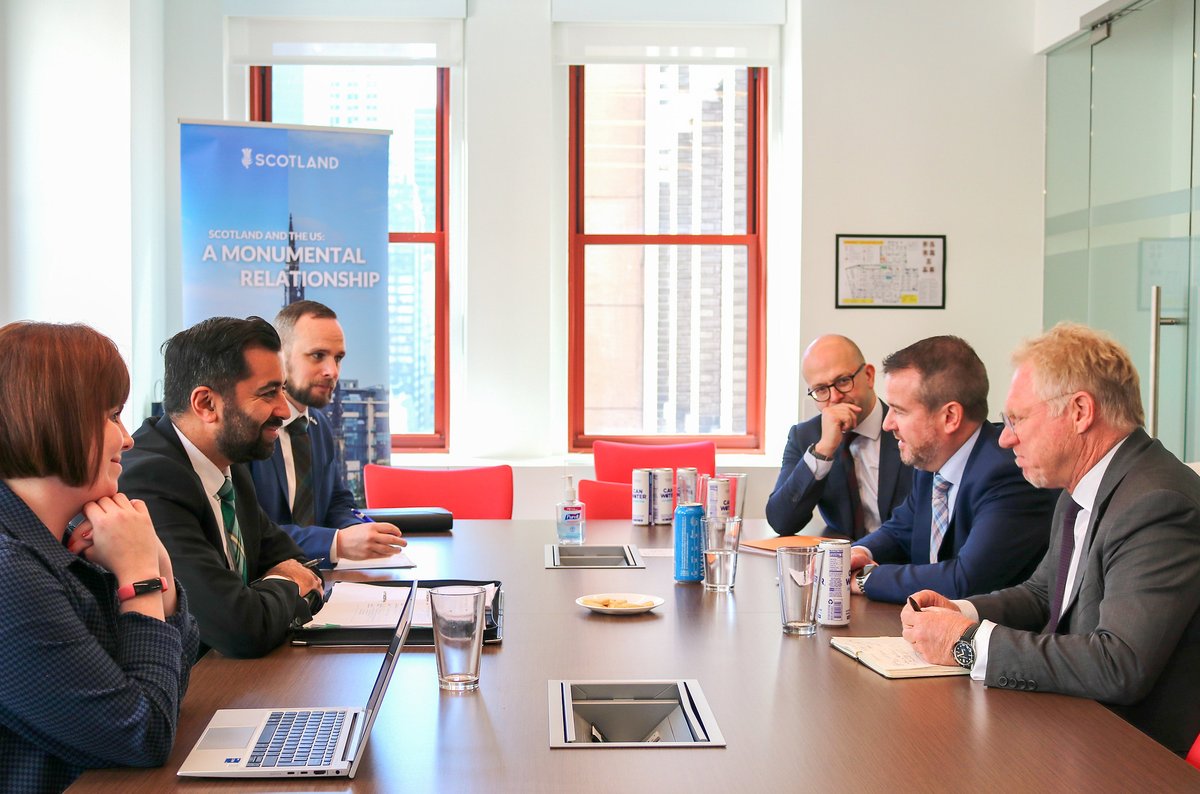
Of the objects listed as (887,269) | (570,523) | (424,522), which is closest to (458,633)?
(570,523)

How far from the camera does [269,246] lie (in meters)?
5.45

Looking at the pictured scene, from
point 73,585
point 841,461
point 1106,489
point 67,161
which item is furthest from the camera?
point 67,161

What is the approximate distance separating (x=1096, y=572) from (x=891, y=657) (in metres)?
0.39

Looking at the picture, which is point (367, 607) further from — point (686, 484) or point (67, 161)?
point (67, 161)

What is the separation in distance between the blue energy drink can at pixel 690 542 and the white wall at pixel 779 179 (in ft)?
10.2

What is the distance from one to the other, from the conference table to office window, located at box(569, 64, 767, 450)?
3.93 meters

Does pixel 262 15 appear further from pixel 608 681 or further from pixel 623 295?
pixel 608 681

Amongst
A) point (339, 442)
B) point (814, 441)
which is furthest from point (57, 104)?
point (814, 441)

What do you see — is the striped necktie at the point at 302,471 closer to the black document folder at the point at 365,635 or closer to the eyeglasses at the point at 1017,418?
the black document folder at the point at 365,635

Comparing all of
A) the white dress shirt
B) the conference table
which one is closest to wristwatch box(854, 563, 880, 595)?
the conference table

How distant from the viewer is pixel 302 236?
549 cm

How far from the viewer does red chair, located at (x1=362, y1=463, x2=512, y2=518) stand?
172 inches

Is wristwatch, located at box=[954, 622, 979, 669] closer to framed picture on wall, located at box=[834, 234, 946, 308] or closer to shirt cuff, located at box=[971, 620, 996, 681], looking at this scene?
shirt cuff, located at box=[971, 620, 996, 681]

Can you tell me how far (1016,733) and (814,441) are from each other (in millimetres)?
2470
